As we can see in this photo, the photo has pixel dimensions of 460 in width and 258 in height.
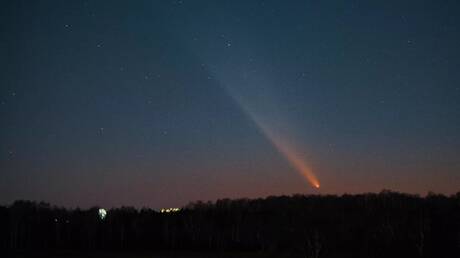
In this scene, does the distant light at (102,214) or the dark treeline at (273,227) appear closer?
the dark treeline at (273,227)

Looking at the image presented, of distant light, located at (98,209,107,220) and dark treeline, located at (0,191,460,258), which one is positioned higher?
distant light, located at (98,209,107,220)

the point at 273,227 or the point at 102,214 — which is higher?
the point at 102,214

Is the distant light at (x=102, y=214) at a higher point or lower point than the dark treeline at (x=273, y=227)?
higher

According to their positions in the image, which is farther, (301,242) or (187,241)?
(187,241)

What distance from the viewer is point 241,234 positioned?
137 m

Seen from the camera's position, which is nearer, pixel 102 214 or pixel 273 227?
pixel 273 227

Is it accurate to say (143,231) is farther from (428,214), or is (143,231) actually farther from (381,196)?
(428,214)

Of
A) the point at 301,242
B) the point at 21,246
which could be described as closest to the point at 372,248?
the point at 301,242

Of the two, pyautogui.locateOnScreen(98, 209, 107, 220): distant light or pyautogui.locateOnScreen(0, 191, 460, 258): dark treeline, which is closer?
pyautogui.locateOnScreen(0, 191, 460, 258): dark treeline

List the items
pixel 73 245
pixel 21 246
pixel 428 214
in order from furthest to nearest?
1. pixel 73 245
2. pixel 21 246
3. pixel 428 214

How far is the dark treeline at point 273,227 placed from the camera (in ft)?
299

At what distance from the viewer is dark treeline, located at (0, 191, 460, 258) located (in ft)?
299

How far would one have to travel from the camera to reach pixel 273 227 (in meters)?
119

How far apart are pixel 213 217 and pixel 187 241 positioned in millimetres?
9544
